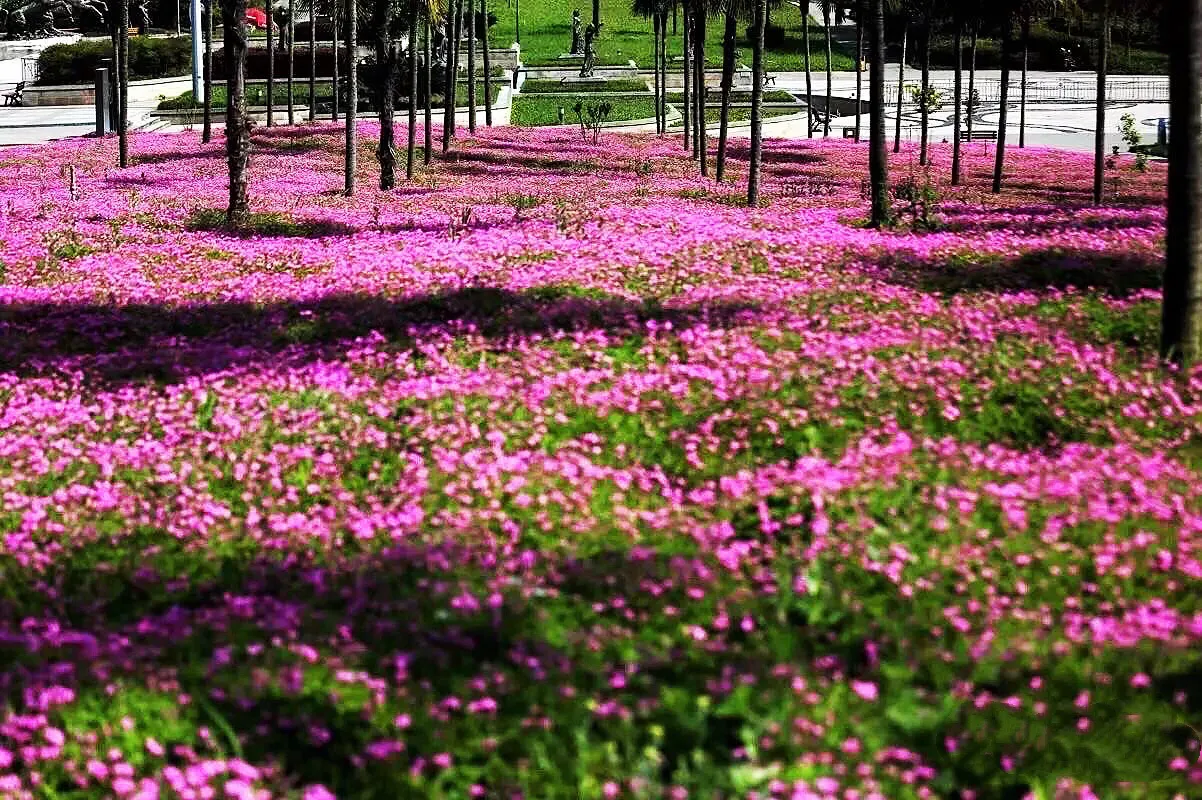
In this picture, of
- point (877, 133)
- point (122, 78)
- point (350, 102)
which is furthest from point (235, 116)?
point (122, 78)

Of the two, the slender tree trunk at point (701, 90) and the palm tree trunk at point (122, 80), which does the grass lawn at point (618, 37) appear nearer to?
the slender tree trunk at point (701, 90)

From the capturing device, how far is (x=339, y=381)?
10.6 metres

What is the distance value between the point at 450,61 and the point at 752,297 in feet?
120

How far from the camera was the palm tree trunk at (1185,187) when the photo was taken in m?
9.99

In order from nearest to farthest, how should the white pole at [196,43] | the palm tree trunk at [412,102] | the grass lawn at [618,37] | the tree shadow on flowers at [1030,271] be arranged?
1. the tree shadow on flowers at [1030,271]
2. the palm tree trunk at [412,102]
3. the white pole at [196,43]
4. the grass lawn at [618,37]

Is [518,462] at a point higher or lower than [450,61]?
lower

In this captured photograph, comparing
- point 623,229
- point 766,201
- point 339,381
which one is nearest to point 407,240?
point 623,229

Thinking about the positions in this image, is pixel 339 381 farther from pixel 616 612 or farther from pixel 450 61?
pixel 450 61

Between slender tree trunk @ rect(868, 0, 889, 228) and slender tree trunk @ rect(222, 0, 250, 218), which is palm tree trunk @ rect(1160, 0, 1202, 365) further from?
slender tree trunk @ rect(222, 0, 250, 218)

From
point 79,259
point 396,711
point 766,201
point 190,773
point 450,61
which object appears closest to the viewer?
point 190,773

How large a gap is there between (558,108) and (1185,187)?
212 feet

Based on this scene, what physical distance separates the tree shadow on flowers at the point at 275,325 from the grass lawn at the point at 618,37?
297 feet

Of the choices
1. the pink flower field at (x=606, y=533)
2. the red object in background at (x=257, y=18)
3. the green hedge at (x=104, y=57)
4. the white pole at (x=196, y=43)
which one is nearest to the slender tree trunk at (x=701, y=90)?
the pink flower field at (x=606, y=533)

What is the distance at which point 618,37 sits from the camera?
124250 mm
